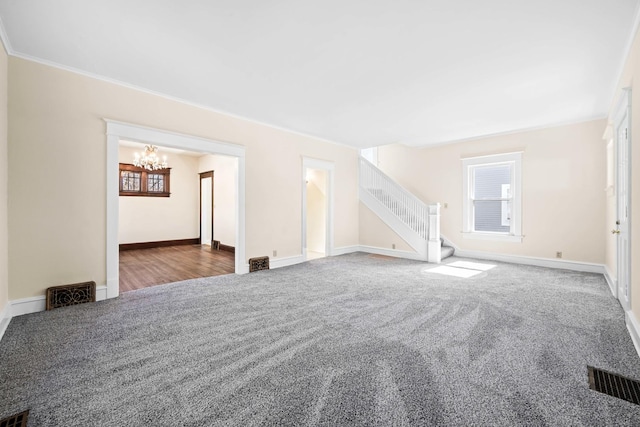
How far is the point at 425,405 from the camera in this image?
161 cm

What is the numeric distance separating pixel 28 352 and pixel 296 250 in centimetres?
404

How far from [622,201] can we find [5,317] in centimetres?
675

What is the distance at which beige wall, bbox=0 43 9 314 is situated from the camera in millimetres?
2709

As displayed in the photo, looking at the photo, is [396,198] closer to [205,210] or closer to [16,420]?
[205,210]

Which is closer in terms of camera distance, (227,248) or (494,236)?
(494,236)

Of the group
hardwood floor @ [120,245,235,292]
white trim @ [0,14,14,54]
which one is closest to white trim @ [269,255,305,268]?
hardwood floor @ [120,245,235,292]

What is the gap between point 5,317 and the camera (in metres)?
2.74

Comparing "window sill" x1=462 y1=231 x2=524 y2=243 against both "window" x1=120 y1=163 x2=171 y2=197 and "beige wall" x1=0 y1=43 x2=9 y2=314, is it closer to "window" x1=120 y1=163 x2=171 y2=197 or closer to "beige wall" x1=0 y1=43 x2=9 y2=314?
"beige wall" x1=0 y1=43 x2=9 y2=314

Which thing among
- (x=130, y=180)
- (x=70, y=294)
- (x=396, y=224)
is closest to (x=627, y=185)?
(x=396, y=224)

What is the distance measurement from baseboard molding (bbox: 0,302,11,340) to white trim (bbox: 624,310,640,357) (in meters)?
5.43

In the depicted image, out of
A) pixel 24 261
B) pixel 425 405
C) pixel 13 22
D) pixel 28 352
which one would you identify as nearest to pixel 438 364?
pixel 425 405

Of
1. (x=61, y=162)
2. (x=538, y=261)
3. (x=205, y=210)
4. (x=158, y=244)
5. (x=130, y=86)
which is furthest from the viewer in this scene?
(x=205, y=210)

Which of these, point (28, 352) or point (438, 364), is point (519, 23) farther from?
point (28, 352)

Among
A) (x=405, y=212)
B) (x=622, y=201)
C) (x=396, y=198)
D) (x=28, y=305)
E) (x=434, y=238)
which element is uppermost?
(x=396, y=198)
